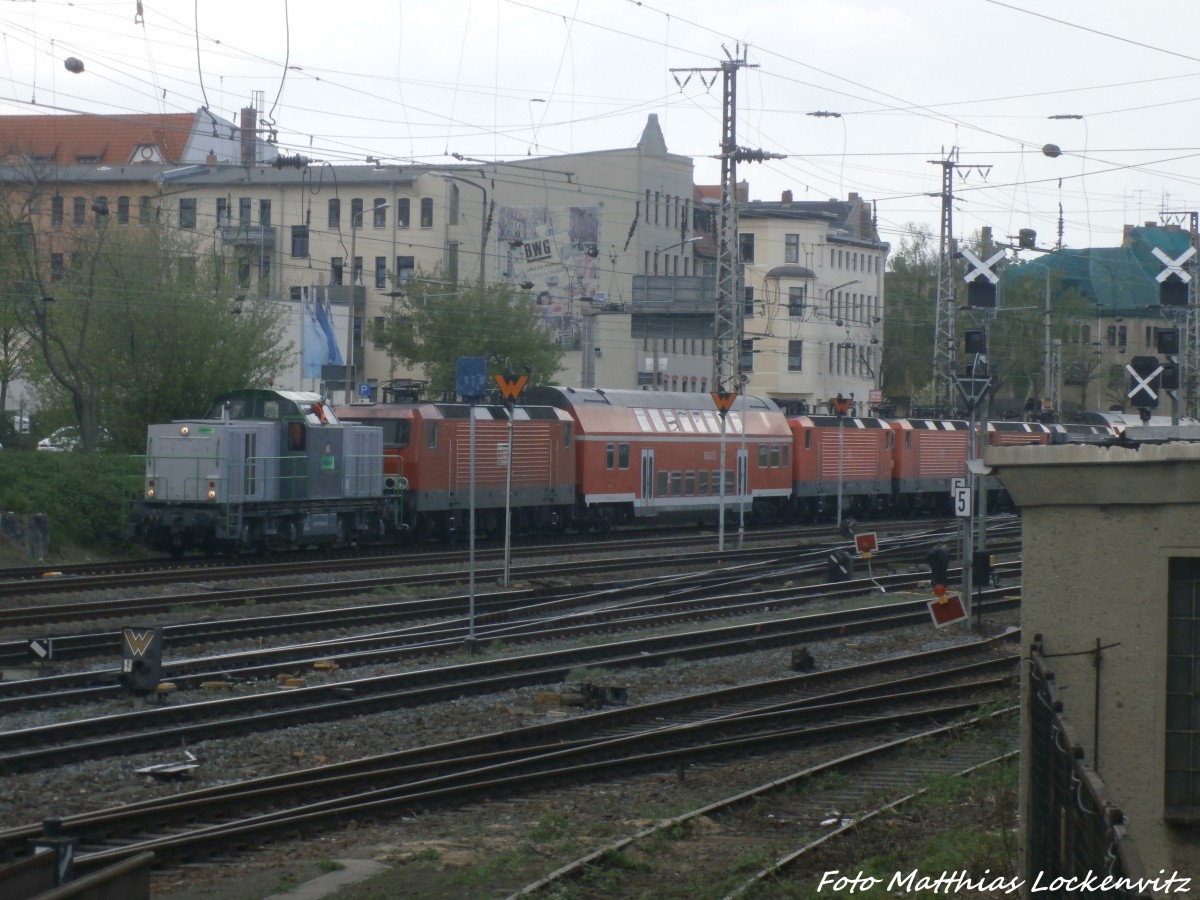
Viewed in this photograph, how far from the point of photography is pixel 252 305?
45062 millimetres

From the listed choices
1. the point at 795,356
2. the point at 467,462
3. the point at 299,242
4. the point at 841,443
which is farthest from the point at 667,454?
the point at 795,356

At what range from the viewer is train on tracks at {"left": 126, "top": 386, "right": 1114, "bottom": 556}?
29.3m

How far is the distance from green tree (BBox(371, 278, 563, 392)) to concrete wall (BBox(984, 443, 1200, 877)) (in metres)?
51.1

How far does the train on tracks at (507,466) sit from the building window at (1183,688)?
1327cm

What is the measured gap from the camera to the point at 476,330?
5897 cm

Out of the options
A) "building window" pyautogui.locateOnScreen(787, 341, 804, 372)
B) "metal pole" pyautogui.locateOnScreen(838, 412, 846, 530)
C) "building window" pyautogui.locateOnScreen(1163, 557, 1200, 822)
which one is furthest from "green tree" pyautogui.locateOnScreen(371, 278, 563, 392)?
"building window" pyautogui.locateOnScreen(1163, 557, 1200, 822)

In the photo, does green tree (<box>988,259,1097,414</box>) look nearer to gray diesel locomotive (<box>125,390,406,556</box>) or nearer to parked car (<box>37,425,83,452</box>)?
parked car (<box>37,425,83,452</box>)

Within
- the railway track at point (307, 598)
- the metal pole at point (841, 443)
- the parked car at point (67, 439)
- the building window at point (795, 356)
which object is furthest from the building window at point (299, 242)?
the railway track at point (307, 598)

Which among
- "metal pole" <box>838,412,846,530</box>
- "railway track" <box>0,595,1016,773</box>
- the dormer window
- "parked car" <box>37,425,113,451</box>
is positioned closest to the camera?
"railway track" <box>0,595,1016,773</box>

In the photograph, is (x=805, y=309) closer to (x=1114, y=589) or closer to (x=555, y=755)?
(x=555, y=755)

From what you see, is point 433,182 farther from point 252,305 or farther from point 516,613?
point 516,613

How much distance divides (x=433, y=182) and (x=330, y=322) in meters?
15.0

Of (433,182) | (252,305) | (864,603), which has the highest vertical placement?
(433,182)

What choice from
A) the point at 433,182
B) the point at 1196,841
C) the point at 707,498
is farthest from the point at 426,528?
the point at 433,182
